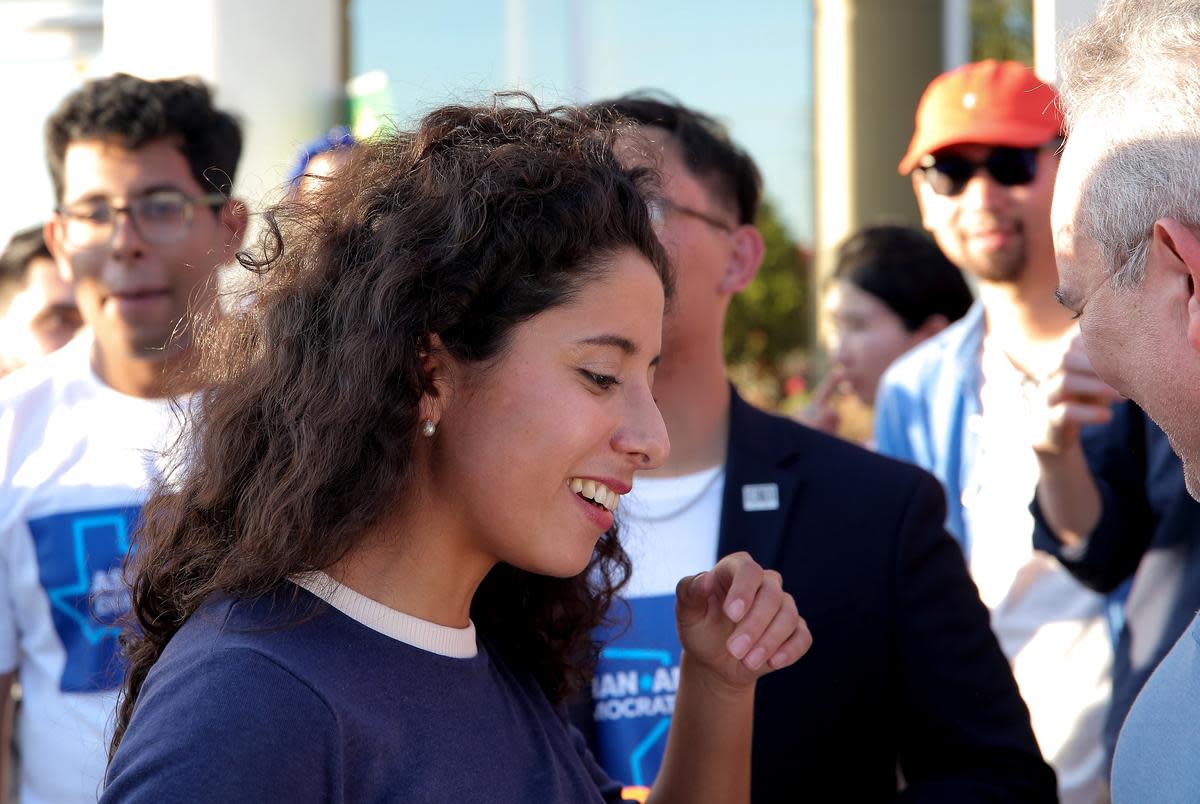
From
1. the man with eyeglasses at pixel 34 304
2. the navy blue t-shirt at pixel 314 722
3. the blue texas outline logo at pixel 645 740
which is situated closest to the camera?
the navy blue t-shirt at pixel 314 722

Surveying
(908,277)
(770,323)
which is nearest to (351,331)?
(908,277)

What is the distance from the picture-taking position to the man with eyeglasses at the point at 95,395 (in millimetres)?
3016

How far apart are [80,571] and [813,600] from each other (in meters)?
1.73

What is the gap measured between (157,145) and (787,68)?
23.6ft

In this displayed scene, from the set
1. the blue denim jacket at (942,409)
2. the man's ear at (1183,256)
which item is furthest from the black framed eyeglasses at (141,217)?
the man's ear at (1183,256)

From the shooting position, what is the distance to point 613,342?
5.96 ft

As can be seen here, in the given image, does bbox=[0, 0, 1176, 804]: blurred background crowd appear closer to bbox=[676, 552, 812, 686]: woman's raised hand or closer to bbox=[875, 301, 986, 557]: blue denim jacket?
bbox=[875, 301, 986, 557]: blue denim jacket

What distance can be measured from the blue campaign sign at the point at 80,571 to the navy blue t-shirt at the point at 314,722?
1.49 m

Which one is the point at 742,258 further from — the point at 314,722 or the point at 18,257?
the point at 18,257

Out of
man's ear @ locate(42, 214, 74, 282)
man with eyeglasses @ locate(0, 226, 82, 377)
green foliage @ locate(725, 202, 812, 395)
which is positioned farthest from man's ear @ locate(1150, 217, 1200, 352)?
green foliage @ locate(725, 202, 812, 395)

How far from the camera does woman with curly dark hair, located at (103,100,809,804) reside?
1640mm

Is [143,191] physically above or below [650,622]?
above

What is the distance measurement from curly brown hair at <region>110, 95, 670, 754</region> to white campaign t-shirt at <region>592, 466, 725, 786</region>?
0.86 metres

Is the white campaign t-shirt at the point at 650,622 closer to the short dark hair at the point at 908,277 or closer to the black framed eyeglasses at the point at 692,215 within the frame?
the black framed eyeglasses at the point at 692,215
